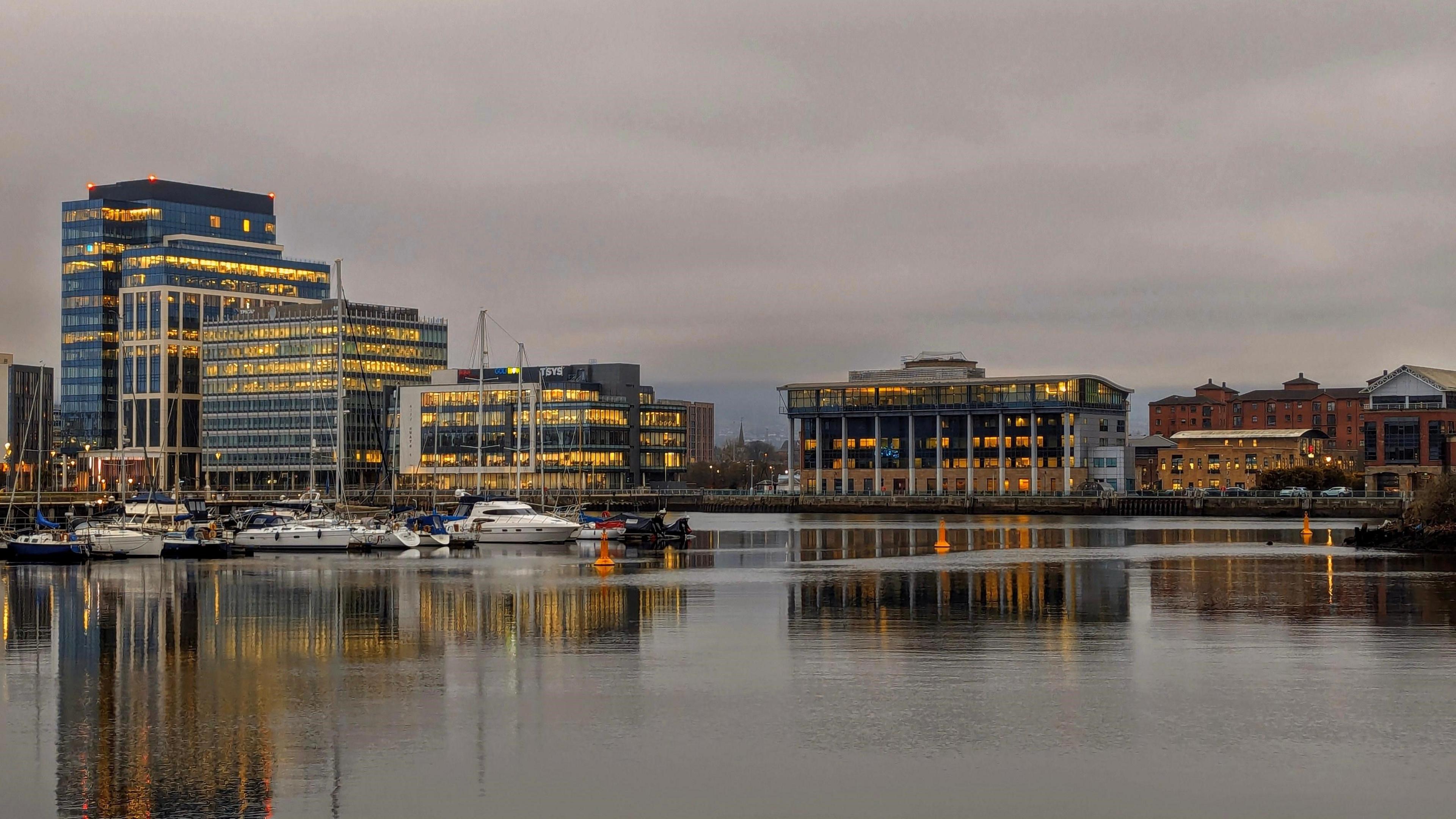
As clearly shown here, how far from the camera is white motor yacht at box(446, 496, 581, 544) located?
105 metres

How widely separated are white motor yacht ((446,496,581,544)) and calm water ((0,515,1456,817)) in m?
43.3

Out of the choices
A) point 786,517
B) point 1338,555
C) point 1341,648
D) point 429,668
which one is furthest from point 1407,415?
point 429,668

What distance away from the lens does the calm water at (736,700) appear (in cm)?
2367

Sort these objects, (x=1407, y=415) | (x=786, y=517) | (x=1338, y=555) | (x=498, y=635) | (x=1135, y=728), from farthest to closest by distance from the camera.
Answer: (x=1407, y=415)
(x=786, y=517)
(x=1338, y=555)
(x=498, y=635)
(x=1135, y=728)

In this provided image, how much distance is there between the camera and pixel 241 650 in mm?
40656

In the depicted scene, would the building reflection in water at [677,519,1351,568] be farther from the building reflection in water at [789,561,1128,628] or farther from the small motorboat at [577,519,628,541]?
the building reflection in water at [789,561,1128,628]

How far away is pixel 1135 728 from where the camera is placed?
28484 millimetres

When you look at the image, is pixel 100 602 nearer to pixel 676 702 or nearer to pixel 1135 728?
pixel 676 702

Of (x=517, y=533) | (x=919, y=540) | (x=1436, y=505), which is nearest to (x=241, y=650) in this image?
(x=517, y=533)

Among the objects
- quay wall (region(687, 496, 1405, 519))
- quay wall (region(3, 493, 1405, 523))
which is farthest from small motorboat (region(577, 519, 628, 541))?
quay wall (region(687, 496, 1405, 519))

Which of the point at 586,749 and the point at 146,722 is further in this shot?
the point at 146,722

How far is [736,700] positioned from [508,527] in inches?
2964

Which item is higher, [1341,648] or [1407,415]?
[1407,415]

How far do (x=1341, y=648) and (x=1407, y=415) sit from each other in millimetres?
176198
